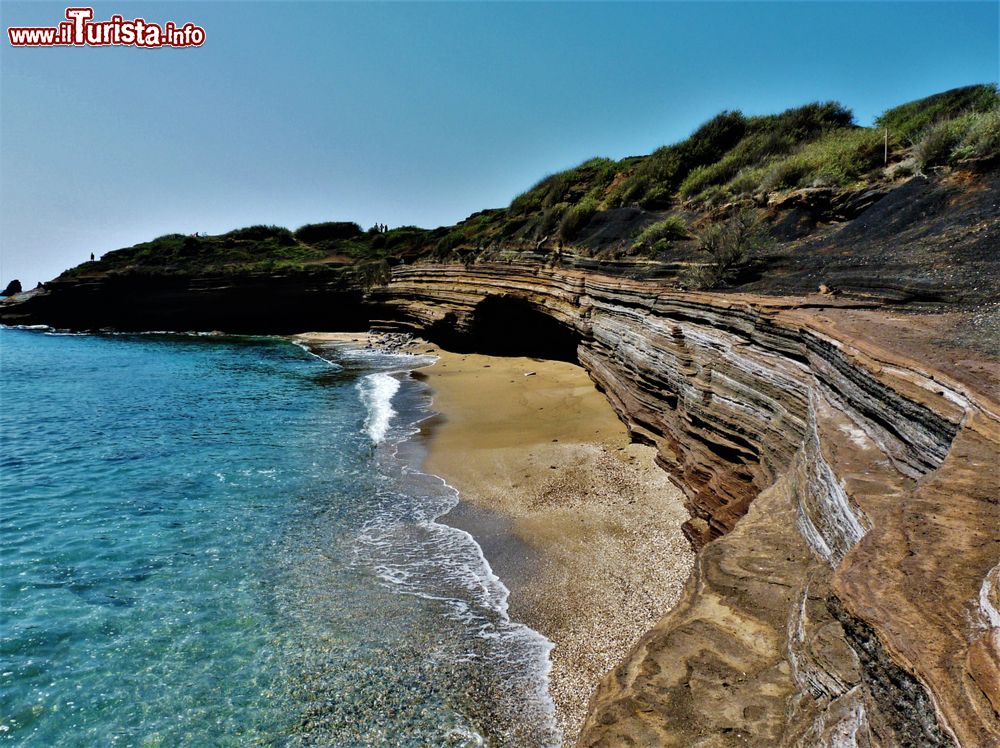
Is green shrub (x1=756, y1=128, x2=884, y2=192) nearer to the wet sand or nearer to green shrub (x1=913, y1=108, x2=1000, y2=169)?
green shrub (x1=913, y1=108, x2=1000, y2=169)

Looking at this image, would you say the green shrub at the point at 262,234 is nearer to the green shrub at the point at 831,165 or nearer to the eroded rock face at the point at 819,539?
the green shrub at the point at 831,165

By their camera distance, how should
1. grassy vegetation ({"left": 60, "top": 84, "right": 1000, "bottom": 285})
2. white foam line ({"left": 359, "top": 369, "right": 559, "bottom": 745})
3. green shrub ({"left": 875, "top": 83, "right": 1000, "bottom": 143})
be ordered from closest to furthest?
white foam line ({"left": 359, "top": 369, "right": 559, "bottom": 745}), grassy vegetation ({"left": 60, "top": 84, "right": 1000, "bottom": 285}), green shrub ({"left": 875, "top": 83, "right": 1000, "bottom": 143})

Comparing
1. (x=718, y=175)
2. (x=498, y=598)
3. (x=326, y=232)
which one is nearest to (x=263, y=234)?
(x=326, y=232)

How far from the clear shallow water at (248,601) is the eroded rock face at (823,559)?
5.96 feet

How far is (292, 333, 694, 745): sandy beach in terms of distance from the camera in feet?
19.3

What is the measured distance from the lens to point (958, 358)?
193 inches

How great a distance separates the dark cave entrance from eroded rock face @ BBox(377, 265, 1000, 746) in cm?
1254

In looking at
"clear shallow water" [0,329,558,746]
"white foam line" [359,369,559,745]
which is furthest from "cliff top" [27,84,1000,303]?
"clear shallow water" [0,329,558,746]

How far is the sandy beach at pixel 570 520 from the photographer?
231 inches

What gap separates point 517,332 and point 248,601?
19.9 meters

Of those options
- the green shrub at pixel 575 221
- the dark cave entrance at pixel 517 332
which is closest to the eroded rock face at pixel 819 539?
the dark cave entrance at pixel 517 332

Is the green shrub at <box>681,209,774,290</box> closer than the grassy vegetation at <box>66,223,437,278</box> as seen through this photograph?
Yes

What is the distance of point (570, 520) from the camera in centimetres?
843

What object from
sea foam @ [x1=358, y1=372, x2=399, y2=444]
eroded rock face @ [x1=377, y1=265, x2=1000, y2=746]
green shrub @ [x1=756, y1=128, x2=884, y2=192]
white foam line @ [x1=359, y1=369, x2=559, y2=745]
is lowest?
white foam line @ [x1=359, y1=369, x2=559, y2=745]
